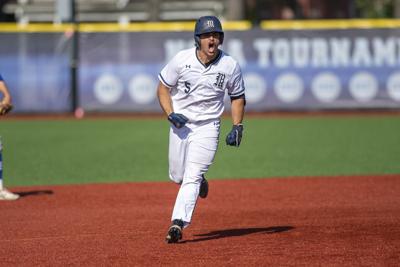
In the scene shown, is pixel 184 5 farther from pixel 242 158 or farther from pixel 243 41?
pixel 242 158

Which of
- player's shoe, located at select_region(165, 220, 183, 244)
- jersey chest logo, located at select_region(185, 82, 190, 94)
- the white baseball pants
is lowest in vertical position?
player's shoe, located at select_region(165, 220, 183, 244)

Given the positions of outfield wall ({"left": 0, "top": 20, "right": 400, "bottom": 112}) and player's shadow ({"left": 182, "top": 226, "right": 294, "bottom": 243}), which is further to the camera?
outfield wall ({"left": 0, "top": 20, "right": 400, "bottom": 112})

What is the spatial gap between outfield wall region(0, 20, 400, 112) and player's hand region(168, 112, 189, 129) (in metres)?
16.2

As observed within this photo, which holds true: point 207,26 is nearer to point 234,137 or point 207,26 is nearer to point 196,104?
point 196,104

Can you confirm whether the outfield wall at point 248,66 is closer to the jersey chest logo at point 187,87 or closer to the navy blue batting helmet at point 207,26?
the jersey chest logo at point 187,87

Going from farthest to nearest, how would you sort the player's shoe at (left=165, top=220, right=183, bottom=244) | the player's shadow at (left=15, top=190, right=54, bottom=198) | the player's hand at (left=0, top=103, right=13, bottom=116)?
1. the player's shadow at (left=15, top=190, right=54, bottom=198)
2. the player's hand at (left=0, top=103, right=13, bottom=116)
3. the player's shoe at (left=165, top=220, right=183, bottom=244)

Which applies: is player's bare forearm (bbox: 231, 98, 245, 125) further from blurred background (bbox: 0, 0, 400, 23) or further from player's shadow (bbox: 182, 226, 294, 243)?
blurred background (bbox: 0, 0, 400, 23)

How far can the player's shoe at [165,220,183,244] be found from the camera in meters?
8.00

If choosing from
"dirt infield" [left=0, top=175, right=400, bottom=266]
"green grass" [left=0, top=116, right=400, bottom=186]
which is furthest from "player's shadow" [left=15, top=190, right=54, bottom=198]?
"green grass" [left=0, top=116, right=400, bottom=186]

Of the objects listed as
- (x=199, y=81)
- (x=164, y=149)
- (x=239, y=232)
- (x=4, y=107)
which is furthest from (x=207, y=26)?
(x=164, y=149)

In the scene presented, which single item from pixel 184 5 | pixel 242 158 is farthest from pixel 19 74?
pixel 184 5

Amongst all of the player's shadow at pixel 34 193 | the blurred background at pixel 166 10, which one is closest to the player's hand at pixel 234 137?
the player's shadow at pixel 34 193

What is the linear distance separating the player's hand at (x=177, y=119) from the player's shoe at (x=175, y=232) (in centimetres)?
87

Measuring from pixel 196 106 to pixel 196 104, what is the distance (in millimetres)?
19
